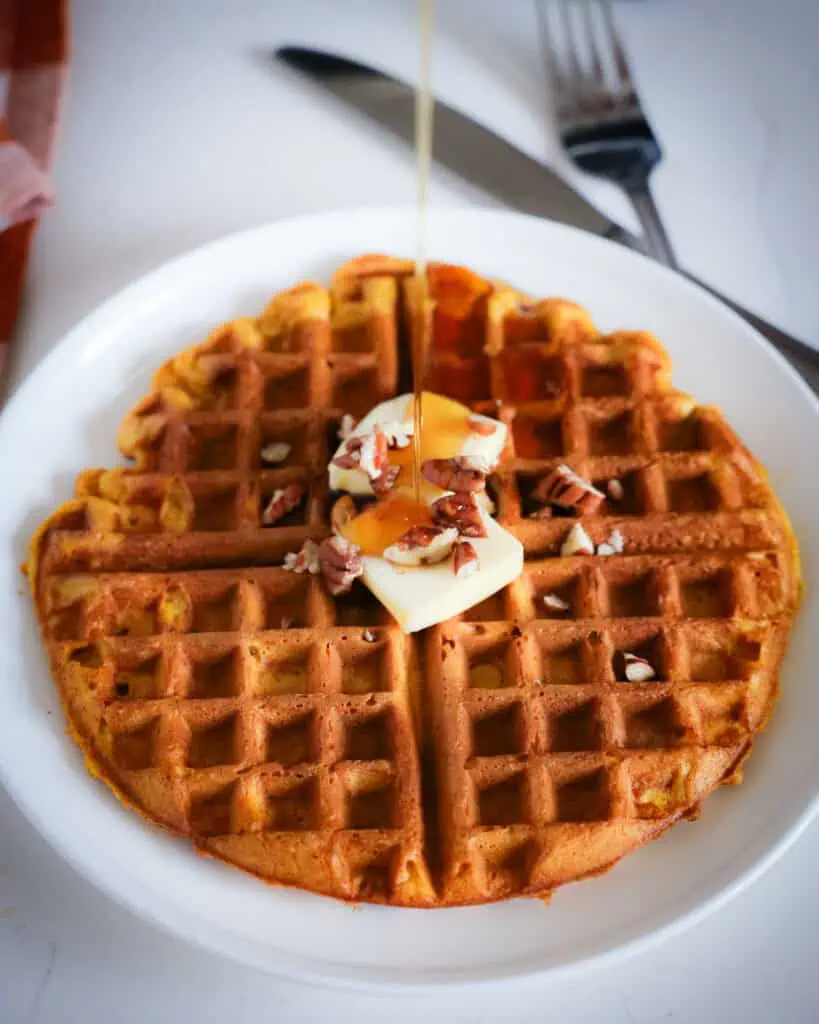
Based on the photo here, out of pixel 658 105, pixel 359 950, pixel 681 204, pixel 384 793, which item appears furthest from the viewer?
pixel 658 105

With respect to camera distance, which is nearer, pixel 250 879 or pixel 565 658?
pixel 250 879

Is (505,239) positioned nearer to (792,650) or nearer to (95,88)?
(792,650)

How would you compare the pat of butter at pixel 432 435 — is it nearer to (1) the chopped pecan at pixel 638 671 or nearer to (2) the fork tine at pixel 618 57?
(1) the chopped pecan at pixel 638 671

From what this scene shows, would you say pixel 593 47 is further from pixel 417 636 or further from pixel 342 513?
pixel 417 636

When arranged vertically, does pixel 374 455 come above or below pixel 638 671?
above

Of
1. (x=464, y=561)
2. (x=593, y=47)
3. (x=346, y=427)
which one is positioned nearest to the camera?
(x=464, y=561)

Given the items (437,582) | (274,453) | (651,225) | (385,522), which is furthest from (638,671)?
(651,225)

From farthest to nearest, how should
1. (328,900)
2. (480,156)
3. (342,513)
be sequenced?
1. (480,156)
2. (342,513)
3. (328,900)

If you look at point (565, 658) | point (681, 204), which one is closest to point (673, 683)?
point (565, 658)
